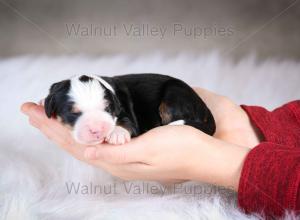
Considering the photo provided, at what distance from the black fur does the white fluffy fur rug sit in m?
0.21

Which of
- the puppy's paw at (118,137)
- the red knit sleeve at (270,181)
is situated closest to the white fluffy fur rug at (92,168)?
the red knit sleeve at (270,181)

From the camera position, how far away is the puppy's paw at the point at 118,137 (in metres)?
1.70

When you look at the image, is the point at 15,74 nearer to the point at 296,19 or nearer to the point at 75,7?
the point at 75,7

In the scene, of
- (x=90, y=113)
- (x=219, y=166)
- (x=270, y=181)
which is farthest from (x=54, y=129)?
(x=270, y=181)

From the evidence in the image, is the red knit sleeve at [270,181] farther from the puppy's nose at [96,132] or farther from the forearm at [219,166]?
the puppy's nose at [96,132]

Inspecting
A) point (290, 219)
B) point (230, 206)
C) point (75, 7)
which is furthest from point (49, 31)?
point (290, 219)

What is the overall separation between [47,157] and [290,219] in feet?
3.13

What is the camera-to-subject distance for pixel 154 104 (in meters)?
1.99

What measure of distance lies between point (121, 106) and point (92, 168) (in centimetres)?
31

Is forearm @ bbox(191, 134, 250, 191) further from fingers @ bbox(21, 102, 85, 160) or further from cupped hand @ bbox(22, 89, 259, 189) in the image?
fingers @ bbox(21, 102, 85, 160)

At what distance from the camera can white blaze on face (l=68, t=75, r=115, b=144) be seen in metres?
1.61

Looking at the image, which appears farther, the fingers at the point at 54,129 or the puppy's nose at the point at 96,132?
the fingers at the point at 54,129

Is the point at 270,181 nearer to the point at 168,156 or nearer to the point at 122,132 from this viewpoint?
the point at 168,156

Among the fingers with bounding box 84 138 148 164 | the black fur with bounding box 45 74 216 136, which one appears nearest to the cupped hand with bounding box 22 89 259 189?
the fingers with bounding box 84 138 148 164
